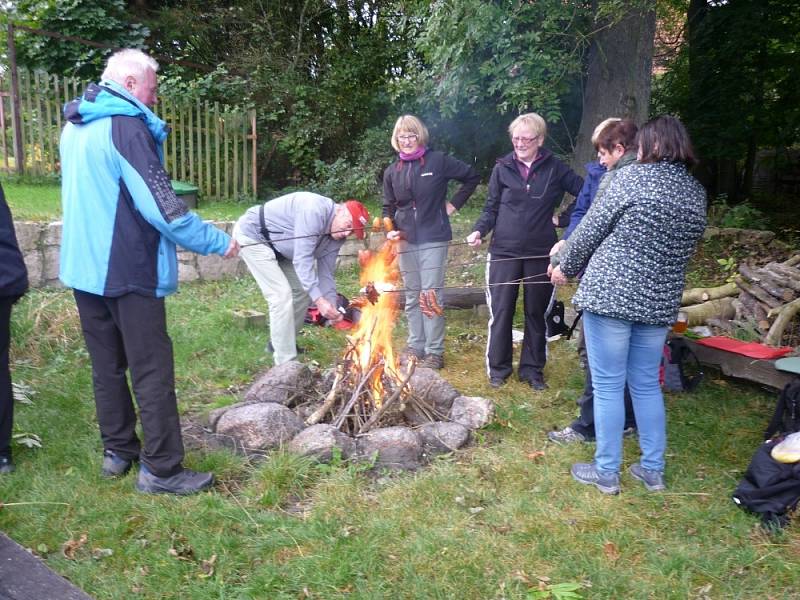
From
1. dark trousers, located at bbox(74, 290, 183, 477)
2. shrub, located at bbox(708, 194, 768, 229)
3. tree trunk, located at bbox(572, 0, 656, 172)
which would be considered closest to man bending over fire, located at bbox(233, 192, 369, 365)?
dark trousers, located at bbox(74, 290, 183, 477)

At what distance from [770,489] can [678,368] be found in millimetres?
1974

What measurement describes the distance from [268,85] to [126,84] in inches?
373

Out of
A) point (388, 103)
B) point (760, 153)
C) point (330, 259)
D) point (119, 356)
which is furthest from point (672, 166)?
point (760, 153)

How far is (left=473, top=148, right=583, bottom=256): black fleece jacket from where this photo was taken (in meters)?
5.12

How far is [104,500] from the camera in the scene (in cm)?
356

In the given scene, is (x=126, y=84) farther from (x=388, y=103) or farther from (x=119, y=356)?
(x=388, y=103)

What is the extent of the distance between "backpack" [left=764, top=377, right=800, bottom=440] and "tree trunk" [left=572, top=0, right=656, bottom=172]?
4.99m

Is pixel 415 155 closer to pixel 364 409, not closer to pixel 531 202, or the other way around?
pixel 531 202

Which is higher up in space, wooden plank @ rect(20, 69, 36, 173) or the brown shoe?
wooden plank @ rect(20, 69, 36, 173)

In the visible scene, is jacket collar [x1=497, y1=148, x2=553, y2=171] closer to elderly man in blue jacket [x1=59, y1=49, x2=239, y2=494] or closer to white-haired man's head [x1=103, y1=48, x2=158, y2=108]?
elderly man in blue jacket [x1=59, y1=49, x2=239, y2=494]

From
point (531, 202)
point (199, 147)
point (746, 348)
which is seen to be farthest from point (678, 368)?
point (199, 147)

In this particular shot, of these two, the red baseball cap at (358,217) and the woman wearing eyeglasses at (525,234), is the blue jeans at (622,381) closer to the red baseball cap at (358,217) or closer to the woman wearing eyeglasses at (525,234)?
the woman wearing eyeglasses at (525,234)

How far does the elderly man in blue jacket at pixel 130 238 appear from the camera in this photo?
3316 millimetres

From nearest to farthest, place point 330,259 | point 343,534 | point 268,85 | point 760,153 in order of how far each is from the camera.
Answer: point 343,534 → point 330,259 → point 268,85 → point 760,153
